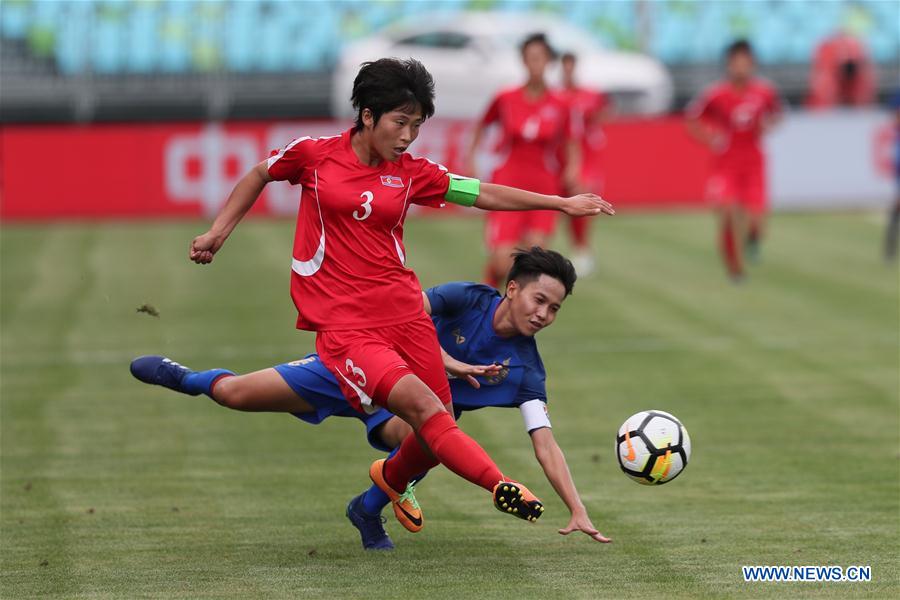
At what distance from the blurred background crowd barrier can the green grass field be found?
4.50 metres

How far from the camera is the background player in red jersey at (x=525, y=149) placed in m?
14.1

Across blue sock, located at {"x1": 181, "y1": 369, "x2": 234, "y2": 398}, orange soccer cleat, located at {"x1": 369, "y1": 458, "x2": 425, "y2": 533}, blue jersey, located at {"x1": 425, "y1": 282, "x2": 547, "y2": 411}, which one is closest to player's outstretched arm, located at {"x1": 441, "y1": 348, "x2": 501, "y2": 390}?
blue jersey, located at {"x1": 425, "y1": 282, "x2": 547, "y2": 411}

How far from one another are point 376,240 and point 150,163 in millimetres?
16990

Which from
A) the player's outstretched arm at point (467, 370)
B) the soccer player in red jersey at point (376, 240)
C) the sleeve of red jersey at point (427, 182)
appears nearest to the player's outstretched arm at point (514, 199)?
the soccer player in red jersey at point (376, 240)

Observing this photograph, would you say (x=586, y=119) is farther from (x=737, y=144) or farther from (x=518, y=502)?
(x=518, y=502)

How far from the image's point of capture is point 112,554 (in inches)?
278

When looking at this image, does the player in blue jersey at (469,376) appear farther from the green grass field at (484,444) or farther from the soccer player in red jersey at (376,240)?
the green grass field at (484,444)

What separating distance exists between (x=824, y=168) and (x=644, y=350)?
1166 centimetres

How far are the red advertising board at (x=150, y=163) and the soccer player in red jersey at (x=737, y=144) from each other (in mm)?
6172

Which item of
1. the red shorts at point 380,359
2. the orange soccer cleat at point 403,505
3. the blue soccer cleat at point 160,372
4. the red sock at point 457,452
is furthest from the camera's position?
the blue soccer cleat at point 160,372

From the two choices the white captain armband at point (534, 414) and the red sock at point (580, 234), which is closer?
the white captain armband at point (534, 414)

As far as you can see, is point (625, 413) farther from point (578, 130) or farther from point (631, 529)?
point (578, 130)

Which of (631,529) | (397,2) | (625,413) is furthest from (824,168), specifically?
(631,529)

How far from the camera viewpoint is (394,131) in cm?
655
